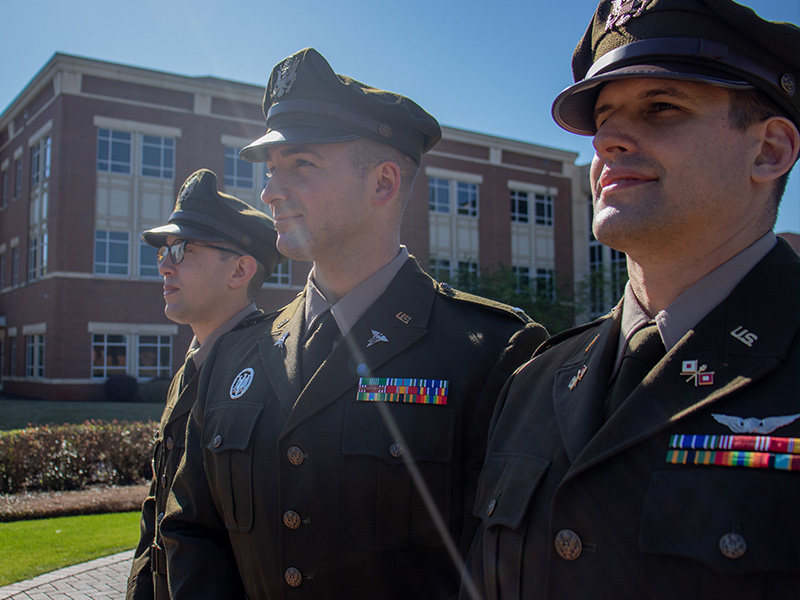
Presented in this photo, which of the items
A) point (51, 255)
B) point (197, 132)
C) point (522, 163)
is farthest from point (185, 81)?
point (522, 163)

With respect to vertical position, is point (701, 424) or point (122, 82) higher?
point (122, 82)

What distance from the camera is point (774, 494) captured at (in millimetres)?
1363

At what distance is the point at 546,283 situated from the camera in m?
36.4

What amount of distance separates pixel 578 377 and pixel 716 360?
0.41 m

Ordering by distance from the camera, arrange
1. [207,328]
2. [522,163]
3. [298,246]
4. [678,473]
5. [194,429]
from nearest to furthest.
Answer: [678,473] → [298,246] → [194,429] → [207,328] → [522,163]

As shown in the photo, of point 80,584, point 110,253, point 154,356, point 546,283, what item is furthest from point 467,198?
point 80,584

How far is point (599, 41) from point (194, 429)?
232 centimetres

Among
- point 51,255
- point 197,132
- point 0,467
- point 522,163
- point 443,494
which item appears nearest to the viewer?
point 443,494

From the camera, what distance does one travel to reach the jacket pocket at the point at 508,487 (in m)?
1.78

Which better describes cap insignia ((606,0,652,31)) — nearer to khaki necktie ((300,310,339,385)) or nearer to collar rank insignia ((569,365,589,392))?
collar rank insignia ((569,365,589,392))

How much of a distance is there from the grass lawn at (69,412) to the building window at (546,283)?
20426 millimetres

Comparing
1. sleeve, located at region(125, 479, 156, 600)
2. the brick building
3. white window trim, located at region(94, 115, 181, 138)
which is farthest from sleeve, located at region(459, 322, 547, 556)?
white window trim, located at region(94, 115, 181, 138)

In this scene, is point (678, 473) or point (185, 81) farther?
point (185, 81)

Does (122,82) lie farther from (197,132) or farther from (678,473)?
(678,473)
